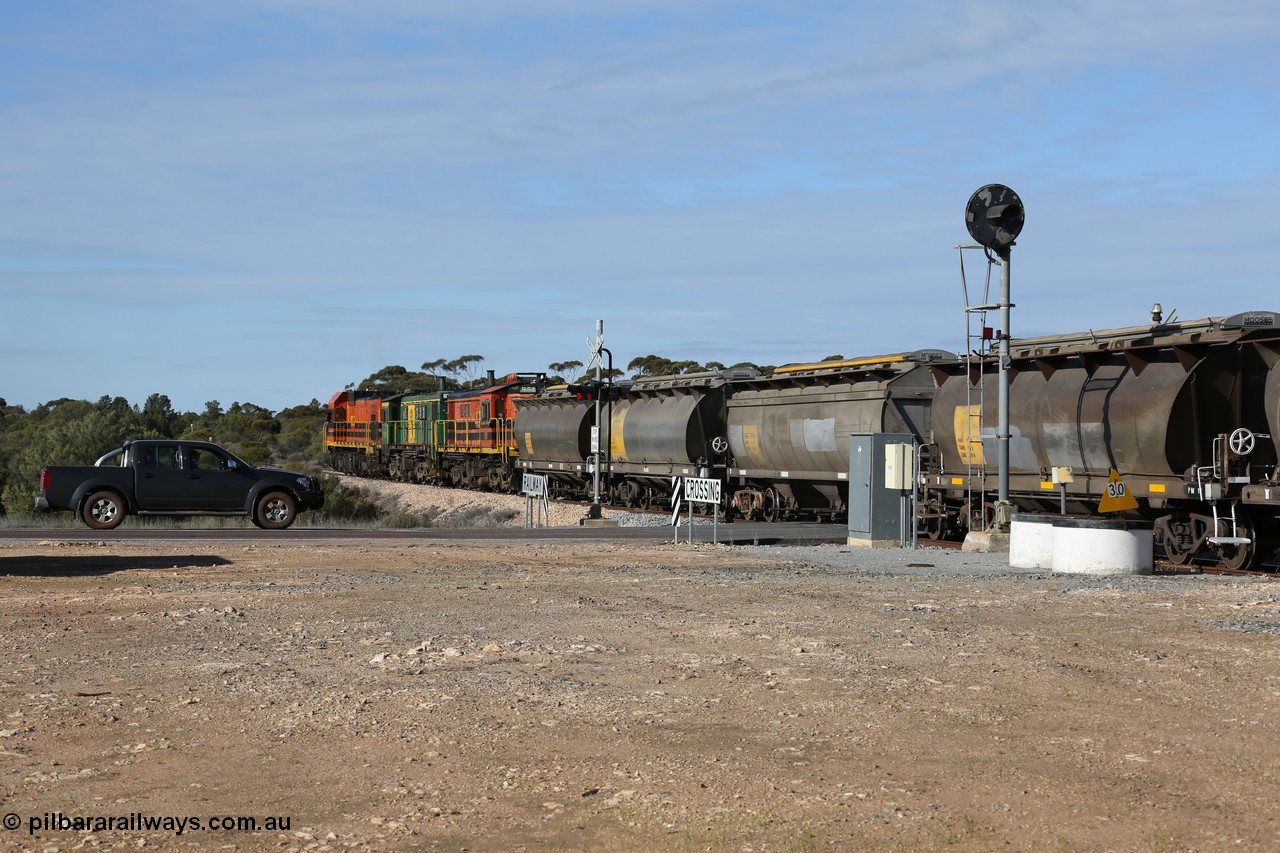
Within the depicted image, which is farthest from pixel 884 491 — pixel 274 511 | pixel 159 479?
pixel 159 479

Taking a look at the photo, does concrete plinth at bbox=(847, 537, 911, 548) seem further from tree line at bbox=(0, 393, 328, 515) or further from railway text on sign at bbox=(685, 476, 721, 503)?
tree line at bbox=(0, 393, 328, 515)

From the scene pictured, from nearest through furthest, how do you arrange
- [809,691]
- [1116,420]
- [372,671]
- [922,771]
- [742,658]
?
[922,771], [809,691], [372,671], [742,658], [1116,420]

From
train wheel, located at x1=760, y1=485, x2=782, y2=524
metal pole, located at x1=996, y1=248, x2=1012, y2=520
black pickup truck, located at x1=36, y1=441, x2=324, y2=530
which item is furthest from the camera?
train wheel, located at x1=760, y1=485, x2=782, y2=524

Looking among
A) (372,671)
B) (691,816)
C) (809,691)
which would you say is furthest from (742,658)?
(691,816)

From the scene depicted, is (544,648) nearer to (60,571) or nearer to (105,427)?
(60,571)

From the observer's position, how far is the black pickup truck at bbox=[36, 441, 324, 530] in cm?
2617

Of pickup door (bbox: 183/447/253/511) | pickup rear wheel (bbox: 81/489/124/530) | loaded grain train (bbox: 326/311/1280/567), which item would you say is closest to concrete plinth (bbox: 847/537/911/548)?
loaded grain train (bbox: 326/311/1280/567)

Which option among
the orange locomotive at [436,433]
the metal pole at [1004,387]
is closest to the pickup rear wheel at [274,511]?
the metal pole at [1004,387]

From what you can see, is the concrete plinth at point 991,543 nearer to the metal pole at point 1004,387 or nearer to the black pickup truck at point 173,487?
the metal pole at point 1004,387

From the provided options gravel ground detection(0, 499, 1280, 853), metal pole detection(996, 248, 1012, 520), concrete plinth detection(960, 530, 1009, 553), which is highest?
metal pole detection(996, 248, 1012, 520)

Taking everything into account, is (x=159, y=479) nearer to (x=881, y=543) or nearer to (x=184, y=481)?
(x=184, y=481)

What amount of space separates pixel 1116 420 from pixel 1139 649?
34.6ft

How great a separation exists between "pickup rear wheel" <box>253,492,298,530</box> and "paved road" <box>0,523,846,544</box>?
Result: 30 centimetres

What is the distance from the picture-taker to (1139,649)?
10969mm
